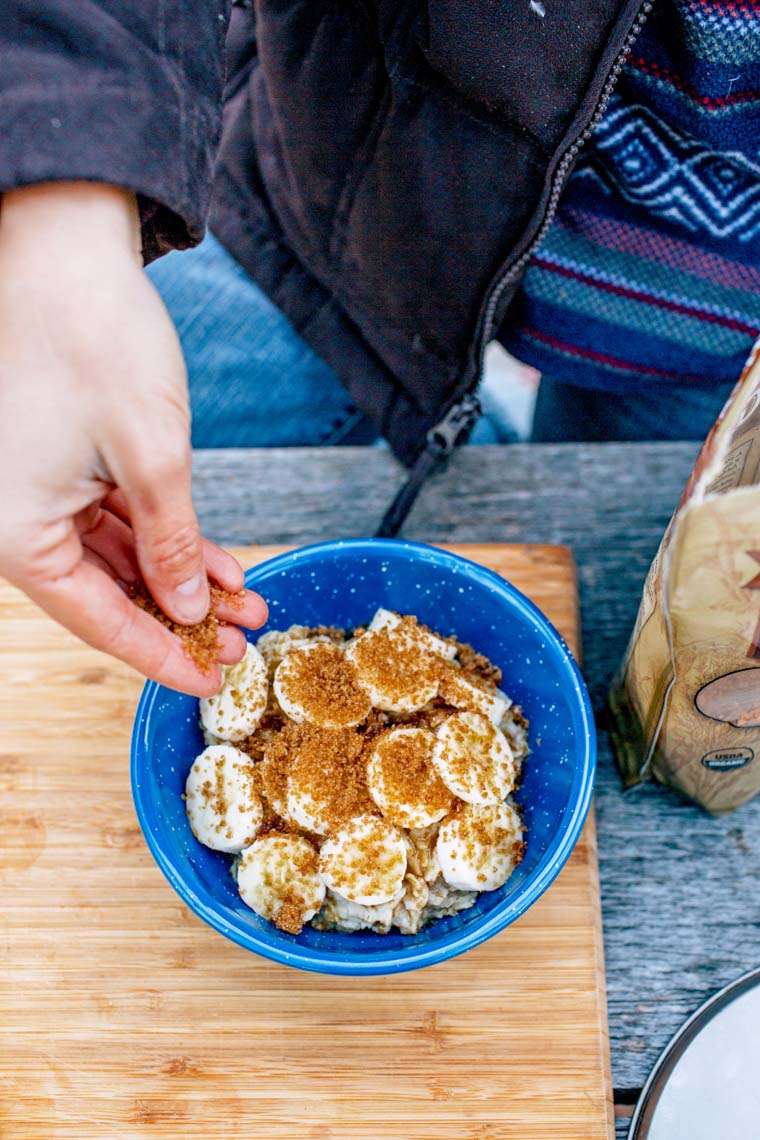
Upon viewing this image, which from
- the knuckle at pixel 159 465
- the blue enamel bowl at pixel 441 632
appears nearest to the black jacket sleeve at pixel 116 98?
the knuckle at pixel 159 465

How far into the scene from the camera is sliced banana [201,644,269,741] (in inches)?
35.0

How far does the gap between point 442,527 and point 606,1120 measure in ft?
2.27

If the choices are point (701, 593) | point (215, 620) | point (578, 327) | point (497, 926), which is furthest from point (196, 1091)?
point (578, 327)

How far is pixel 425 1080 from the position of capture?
0.83 meters

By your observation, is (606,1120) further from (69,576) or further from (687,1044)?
(69,576)

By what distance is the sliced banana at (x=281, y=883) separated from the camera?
0.80m

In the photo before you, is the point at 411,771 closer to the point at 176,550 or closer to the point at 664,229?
the point at 176,550

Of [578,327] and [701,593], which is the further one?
[578,327]

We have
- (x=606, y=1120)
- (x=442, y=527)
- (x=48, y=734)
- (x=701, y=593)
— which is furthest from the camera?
(x=442, y=527)

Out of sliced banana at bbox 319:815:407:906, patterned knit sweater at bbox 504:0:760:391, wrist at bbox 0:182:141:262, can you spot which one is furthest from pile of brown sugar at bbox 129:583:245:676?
patterned knit sweater at bbox 504:0:760:391

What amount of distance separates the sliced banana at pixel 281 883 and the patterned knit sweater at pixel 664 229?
706 millimetres

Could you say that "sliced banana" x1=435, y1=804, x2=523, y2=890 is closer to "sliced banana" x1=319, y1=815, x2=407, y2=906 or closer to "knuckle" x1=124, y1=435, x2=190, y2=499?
"sliced banana" x1=319, y1=815, x2=407, y2=906

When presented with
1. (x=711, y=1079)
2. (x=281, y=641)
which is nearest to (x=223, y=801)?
(x=281, y=641)

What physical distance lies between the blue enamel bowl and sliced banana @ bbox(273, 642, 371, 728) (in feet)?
0.31
